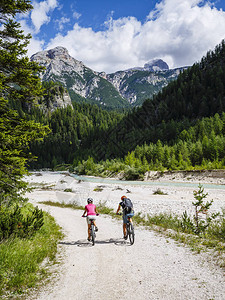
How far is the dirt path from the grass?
0.59 m

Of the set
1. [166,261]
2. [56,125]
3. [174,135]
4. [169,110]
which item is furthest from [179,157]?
[56,125]

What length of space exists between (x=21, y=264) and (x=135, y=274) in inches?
147

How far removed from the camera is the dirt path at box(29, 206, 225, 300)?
184 inches

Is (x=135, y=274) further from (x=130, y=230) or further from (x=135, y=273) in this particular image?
(x=130, y=230)

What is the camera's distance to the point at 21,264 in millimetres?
5887

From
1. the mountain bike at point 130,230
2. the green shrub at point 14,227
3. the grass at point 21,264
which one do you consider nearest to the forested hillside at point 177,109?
the mountain bike at point 130,230

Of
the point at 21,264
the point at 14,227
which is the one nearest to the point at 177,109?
the point at 14,227

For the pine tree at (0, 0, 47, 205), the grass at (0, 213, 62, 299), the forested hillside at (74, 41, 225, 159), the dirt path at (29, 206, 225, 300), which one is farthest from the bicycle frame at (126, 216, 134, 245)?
the forested hillside at (74, 41, 225, 159)

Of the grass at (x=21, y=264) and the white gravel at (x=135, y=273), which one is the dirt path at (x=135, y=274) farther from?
the grass at (x=21, y=264)

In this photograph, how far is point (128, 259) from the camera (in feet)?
22.7

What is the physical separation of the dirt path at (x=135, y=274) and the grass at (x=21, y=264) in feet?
1.93

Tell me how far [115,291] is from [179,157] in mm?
57653

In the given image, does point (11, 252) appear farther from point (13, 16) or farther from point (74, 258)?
point (13, 16)

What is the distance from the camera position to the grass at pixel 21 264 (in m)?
5.10
